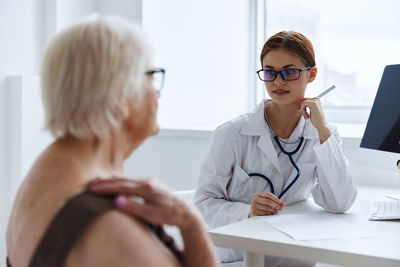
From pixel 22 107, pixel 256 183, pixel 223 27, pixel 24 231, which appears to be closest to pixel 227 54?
pixel 223 27

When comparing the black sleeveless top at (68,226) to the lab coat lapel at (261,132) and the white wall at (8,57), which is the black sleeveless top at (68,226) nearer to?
the lab coat lapel at (261,132)

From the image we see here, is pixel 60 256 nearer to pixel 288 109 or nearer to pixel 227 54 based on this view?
pixel 288 109

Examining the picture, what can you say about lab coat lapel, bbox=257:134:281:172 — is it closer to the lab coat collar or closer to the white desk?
the lab coat collar

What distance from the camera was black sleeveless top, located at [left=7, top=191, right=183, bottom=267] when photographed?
30.8 inches

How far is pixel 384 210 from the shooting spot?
6.19 ft

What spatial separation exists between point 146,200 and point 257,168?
1187mm

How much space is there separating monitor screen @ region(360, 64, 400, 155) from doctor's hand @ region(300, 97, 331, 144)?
28cm

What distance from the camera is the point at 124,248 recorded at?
2.54ft

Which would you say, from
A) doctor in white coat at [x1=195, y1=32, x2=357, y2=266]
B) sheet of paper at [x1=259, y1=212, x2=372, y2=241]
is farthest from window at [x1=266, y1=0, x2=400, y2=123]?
sheet of paper at [x1=259, y1=212, x2=372, y2=241]

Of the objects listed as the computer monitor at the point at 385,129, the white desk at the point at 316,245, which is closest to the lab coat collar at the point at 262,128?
the computer monitor at the point at 385,129

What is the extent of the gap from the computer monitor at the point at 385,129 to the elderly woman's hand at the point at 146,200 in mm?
1387

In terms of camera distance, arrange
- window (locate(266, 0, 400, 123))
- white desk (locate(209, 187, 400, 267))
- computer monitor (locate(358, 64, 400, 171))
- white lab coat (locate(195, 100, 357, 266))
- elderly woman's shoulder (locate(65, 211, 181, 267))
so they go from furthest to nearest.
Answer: window (locate(266, 0, 400, 123)) → computer monitor (locate(358, 64, 400, 171)) → white lab coat (locate(195, 100, 357, 266)) → white desk (locate(209, 187, 400, 267)) → elderly woman's shoulder (locate(65, 211, 181, 267))

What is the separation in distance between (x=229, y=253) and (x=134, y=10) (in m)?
1.61

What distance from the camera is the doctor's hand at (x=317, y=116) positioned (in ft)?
6.54
